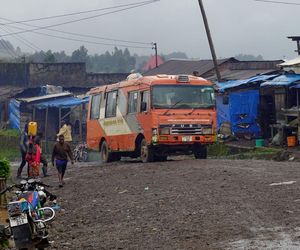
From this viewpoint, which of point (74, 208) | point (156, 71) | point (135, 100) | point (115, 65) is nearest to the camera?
point (74, 208)

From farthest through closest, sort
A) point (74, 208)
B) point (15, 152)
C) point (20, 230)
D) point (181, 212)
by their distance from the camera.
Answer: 1. point (15, 152)
2. point (74, 208)
3. point (181, 212)
4. point (20, 230)

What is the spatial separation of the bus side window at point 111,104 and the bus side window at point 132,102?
4.66ft

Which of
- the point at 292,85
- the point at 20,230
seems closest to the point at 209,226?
the point at 20,230

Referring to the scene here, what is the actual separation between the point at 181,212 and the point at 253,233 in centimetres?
235

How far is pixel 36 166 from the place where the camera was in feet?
64.5

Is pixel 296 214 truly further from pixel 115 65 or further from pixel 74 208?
pixel 115 65

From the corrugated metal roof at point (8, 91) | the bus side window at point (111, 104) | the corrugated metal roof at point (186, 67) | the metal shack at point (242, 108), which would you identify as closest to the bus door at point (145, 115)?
the bus side window at point (111, 104)

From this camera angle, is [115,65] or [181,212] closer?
[181,212]

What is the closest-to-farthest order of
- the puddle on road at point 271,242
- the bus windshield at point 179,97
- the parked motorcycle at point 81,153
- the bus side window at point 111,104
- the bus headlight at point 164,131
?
the puddle on road at point 271,242
the bus headlight at point 164,131
the bus windshield at point 179,97
the bus side window at point 111,104
the parked motorcycle at point 81,153

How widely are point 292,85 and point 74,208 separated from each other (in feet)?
49.1

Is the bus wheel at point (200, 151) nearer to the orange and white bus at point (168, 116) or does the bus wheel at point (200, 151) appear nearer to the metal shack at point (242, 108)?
the orange and white bus at point (168, 116)

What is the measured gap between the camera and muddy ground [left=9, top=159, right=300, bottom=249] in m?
10.0

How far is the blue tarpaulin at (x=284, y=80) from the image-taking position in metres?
27.4

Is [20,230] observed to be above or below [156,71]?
below
